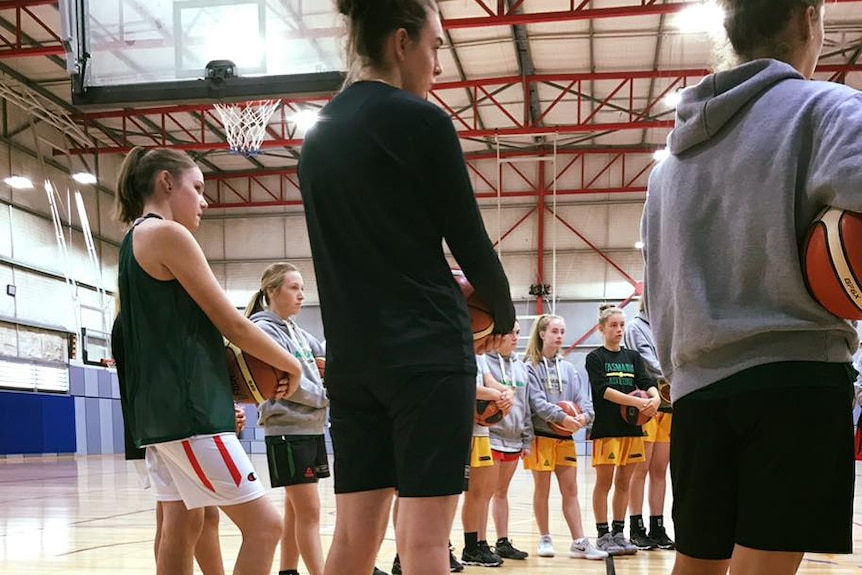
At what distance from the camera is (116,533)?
22.1 feet

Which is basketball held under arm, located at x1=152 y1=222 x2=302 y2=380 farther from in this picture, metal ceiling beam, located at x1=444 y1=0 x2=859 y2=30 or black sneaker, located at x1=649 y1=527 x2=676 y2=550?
metal ceiling beam, located at x1=444 y1=0 x2=859 y2=30

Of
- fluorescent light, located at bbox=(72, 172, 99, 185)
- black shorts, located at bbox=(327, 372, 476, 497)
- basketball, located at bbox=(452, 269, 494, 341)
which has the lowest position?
black shorts, located at bbox=(327, 372, 476, 497)

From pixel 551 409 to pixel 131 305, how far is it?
3.95m

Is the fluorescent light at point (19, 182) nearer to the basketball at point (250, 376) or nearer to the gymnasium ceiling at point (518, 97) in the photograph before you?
the gymnasium ceiling at point (518, 97)

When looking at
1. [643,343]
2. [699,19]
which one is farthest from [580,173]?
[643,343]

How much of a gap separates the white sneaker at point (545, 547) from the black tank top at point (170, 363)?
142 inches

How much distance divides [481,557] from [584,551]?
0.74 meters

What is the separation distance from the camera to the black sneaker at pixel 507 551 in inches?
223

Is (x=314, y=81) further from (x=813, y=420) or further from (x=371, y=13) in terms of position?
(x=813, y=420)

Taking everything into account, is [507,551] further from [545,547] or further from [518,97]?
[518,97]

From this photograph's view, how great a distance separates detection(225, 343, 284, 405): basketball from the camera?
2941 millimetres

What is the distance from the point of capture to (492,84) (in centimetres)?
1648

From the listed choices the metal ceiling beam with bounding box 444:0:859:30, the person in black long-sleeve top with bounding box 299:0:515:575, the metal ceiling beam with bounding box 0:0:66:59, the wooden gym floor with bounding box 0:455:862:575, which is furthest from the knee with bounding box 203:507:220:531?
the metal ceiling beam with bounding box 0:0:66:59

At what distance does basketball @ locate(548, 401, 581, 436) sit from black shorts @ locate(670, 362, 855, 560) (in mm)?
4405
